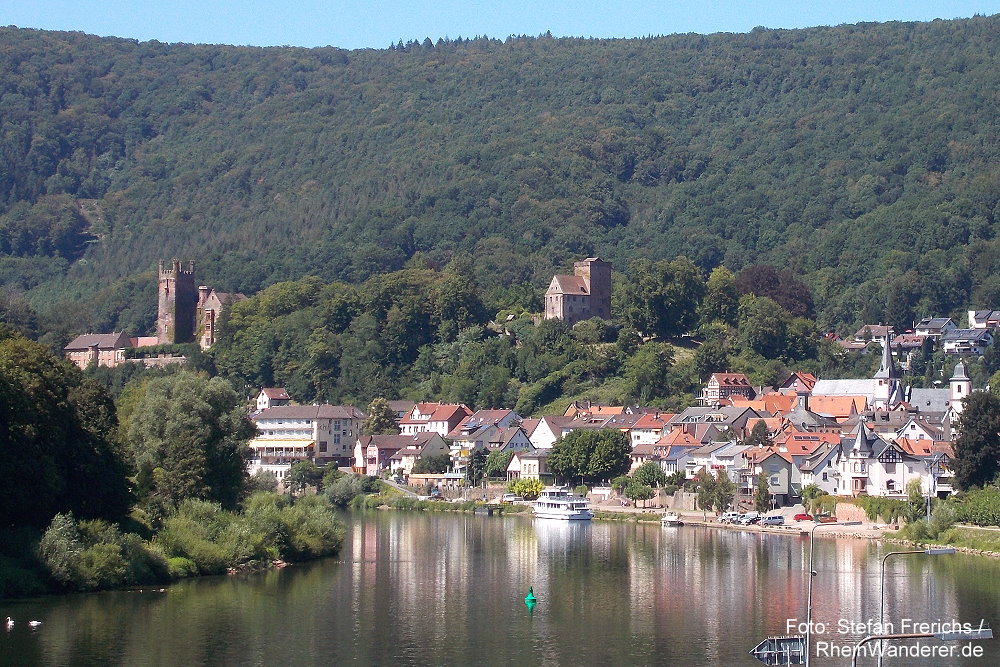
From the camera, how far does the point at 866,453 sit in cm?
7581

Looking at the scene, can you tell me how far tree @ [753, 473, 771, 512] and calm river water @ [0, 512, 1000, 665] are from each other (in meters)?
13.9

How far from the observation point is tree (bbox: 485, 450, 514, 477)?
9381 centimetres

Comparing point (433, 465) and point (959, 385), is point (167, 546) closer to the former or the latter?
point (433, 465)

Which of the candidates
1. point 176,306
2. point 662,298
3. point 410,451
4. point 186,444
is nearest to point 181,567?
point 186,444

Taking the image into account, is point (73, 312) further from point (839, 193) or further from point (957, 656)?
point (957, 656)

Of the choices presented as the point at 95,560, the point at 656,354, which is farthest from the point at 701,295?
the point at 95,560

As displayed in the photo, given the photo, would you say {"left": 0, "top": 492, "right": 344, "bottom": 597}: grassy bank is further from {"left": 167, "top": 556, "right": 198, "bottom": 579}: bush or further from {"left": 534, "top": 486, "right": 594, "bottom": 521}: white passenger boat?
{"left": 534, "top": 486, "right": 594, "bottom": 521}: white passenger boat

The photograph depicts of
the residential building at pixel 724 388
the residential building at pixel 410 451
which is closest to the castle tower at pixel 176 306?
the residential building at pixel 410 451

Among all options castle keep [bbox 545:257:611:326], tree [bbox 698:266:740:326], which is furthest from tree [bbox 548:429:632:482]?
castle keep [bbox 545:257:611:326]

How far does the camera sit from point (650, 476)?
271 feet

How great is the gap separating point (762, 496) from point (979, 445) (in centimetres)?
1290

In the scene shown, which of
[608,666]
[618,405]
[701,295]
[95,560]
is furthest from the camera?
[701,295]

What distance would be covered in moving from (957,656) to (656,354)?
7016 cm

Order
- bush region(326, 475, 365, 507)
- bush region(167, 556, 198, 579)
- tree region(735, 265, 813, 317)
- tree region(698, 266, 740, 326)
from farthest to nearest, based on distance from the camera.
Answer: tree region(735, 265, 813, 317), tree region(698, 266, 740, 326), bush region(326, 475, 365, 507), bush region(167, 556, 198, 579)
